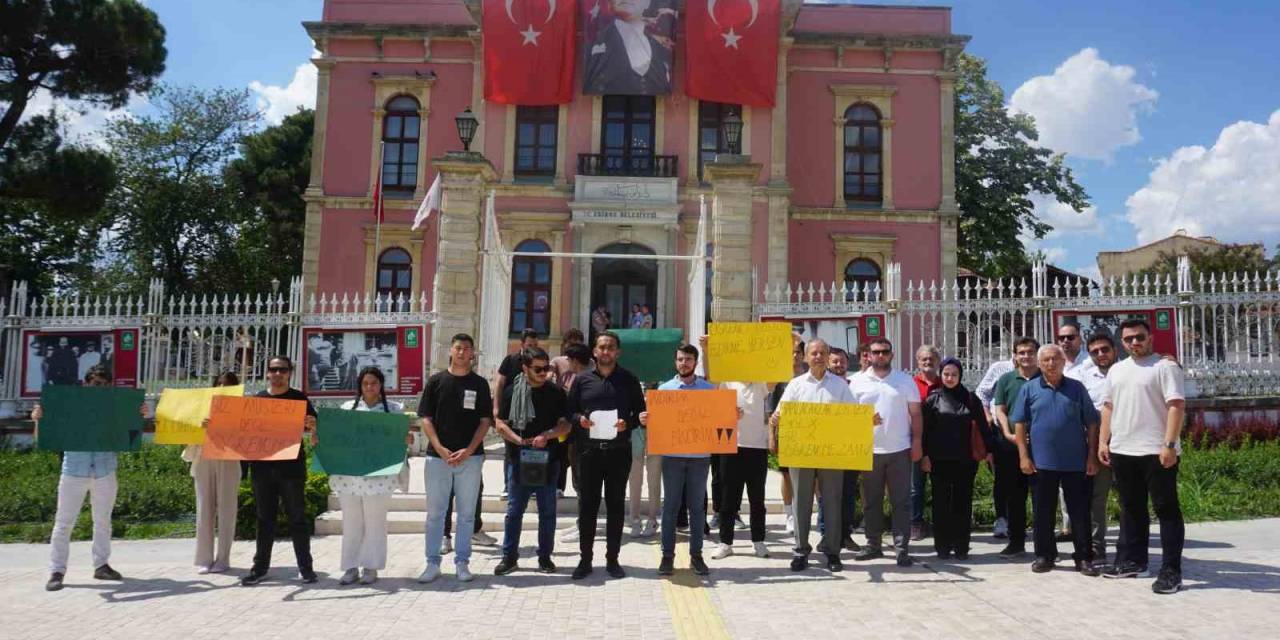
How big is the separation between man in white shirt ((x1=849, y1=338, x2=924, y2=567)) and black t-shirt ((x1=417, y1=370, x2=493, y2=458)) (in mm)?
2771

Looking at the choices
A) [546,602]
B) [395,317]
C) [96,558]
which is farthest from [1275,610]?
[395,317]

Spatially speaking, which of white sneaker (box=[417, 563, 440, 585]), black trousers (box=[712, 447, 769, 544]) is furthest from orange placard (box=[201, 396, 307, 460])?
black trousers (box=[712, 447, 769, 544])

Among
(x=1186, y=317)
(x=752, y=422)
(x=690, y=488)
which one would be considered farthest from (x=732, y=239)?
(x=1186, y=317)

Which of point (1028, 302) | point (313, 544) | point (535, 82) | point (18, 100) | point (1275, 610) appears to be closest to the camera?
point (1275, 610)

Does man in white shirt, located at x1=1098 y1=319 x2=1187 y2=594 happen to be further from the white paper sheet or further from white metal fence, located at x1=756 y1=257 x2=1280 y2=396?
white metal fence, located at x1=756 y1=257 x2=1280 y2=396

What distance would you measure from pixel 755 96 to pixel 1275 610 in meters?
17.9

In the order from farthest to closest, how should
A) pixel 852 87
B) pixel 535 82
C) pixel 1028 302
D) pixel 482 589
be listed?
pixel 852 87, pixel 535 82, pixel 1028 302, pixel 482 589

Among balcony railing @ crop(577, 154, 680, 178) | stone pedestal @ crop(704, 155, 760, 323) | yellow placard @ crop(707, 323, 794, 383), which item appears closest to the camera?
yellow placard @ crop(707, 323, 794, 383)

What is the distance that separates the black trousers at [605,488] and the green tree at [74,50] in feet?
54.3

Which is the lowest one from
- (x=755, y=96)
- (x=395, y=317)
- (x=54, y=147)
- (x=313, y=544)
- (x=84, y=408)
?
(x=313, y=544)

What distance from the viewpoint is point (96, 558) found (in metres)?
6.16

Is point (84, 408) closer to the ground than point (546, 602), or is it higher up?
higher up

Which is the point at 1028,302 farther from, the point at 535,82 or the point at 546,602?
the point at 535,82

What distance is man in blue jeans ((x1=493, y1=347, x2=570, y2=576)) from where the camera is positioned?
6297mm
